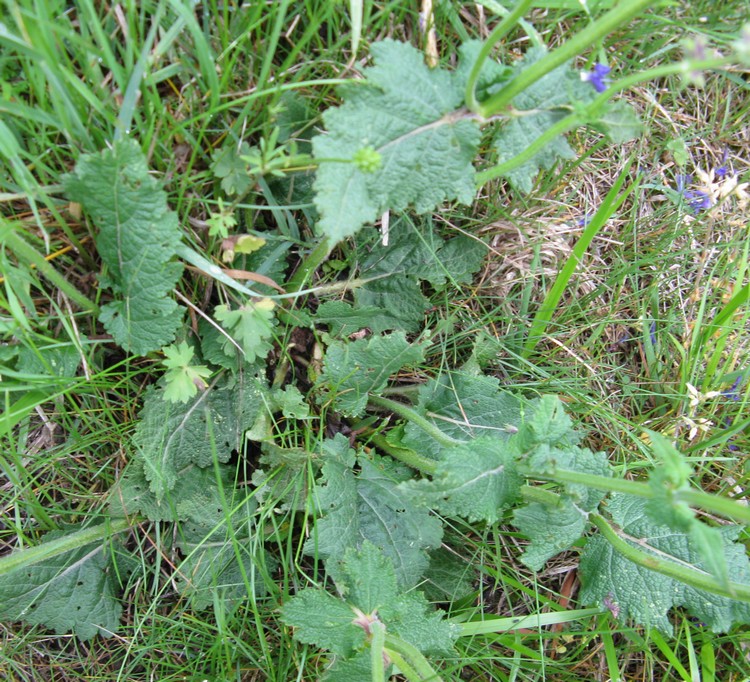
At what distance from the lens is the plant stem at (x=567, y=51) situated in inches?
57.9

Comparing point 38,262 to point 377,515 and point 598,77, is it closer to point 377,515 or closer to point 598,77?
point 377,515

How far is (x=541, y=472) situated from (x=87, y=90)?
5.36ft

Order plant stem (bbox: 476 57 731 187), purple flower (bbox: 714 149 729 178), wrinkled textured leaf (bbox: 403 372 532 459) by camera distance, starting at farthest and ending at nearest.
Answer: purple flower (bbox: 714 149 729 178)
wrinkled textured leaf (bbox: 403 372 532 459)
plant stem (bbox: 476 57 731 187)

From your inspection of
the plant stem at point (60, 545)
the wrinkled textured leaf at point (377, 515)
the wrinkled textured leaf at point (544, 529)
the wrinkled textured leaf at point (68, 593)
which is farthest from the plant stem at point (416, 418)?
the wrinkled textured leaf at point (68, 593)

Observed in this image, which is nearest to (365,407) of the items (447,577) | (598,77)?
(447,577)

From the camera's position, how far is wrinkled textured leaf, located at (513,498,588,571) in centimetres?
204

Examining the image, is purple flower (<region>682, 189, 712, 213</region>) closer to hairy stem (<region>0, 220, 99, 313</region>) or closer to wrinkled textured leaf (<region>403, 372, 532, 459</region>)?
wrinkled textured leaf (<region>403, 372, 532, 459</region>)

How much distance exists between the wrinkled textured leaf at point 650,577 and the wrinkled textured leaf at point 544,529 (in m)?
0.24

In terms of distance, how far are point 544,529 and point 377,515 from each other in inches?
23.8

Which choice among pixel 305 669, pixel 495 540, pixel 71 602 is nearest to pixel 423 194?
pixel 495 540

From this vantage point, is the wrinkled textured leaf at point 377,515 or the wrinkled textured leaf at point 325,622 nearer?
the wrinkled textured leaf at point 325,622

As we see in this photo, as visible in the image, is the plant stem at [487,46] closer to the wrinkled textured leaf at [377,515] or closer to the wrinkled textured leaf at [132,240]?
the wrinkled textured leaf at [132,240]

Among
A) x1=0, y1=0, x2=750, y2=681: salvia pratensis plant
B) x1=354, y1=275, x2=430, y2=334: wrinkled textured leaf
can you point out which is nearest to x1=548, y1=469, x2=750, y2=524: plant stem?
x1=0, y1=0, x2=750, y2=681: salvia pratensis plant

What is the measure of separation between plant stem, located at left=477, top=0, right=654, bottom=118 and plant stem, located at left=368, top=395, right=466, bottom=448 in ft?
3.34
